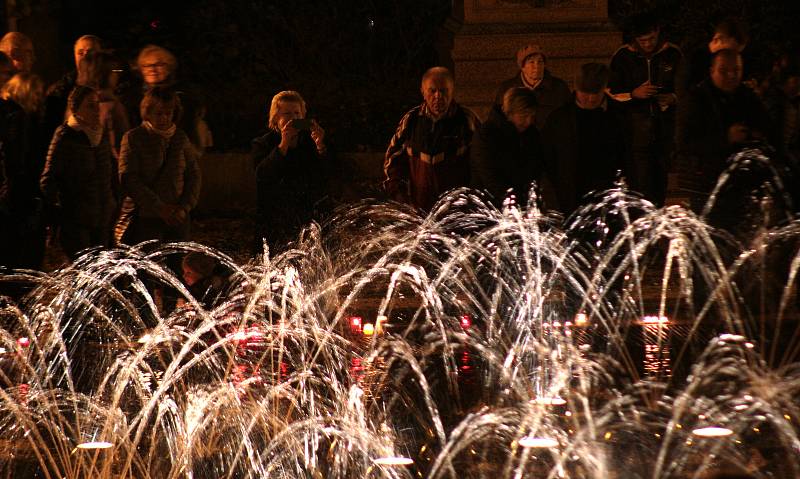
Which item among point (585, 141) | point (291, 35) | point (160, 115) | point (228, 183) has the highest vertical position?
point (291, 35)

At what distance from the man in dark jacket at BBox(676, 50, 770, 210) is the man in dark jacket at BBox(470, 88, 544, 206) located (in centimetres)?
103

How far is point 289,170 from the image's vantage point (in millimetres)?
9883

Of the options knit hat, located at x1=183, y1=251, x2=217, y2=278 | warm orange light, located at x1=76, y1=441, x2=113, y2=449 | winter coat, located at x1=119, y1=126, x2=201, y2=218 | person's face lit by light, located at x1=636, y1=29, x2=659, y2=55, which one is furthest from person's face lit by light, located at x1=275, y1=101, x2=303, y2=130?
warm orange light, located at x1=76, y1=441, x2=113, y2=449

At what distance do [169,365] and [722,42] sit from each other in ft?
15.3

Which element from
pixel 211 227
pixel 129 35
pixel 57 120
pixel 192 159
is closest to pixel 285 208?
pixel 192 159

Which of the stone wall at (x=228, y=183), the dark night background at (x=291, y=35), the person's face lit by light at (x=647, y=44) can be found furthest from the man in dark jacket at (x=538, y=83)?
the dark night background at (x=291, y=35)

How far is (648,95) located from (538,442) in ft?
18.3

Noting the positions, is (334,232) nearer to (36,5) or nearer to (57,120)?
(57,120)

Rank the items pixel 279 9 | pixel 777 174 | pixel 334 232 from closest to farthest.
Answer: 1. pixel 777 174
2. pixel 334 232
3. pixel 279 9

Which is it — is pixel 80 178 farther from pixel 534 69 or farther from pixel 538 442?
pixel 538 442

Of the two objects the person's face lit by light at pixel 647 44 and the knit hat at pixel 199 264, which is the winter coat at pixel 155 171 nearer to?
the knit hat at pixel 199 264

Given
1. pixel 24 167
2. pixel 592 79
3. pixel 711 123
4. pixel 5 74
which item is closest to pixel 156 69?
pixel 5 74

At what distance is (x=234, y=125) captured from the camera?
18672mm

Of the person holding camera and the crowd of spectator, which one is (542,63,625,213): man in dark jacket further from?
the person holding camera
